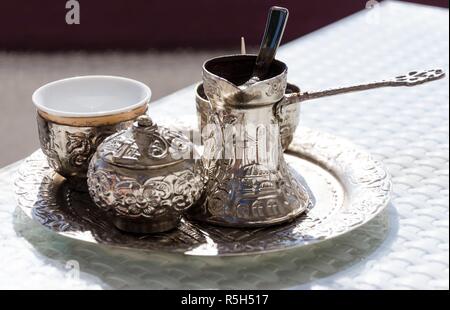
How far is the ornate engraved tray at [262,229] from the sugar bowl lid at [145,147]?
0.06 metres

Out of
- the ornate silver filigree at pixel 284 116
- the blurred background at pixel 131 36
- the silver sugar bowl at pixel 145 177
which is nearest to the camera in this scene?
the silver sugar bowl at pixel 145 177

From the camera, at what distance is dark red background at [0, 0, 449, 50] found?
2049mm

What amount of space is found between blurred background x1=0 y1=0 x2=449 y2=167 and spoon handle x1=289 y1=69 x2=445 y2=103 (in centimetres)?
126

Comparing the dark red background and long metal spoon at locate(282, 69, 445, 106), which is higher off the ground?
long metal spoon at locate(282, 69, 445, 106)

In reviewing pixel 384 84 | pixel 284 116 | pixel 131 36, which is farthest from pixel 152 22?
pixel 384 84

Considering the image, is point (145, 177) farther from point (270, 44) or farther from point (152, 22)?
point (152, 22)

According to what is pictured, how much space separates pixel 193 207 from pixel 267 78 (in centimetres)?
12

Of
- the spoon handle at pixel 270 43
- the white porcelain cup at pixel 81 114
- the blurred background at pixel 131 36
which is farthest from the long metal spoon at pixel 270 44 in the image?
the blurred background at pixel 131 36

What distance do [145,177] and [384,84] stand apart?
0.65 ft

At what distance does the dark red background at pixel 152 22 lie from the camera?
2.05 meters

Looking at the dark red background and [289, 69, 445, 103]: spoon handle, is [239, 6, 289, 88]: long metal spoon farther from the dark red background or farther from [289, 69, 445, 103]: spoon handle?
the dark red background

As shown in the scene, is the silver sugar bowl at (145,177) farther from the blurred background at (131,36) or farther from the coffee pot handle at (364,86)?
the blurred background at (131,36)

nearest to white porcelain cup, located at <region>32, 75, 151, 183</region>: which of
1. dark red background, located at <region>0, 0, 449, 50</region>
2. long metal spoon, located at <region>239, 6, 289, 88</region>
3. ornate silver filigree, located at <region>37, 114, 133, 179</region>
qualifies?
ornate silver filigree, located at <region>37, 114, 133, 179</region>

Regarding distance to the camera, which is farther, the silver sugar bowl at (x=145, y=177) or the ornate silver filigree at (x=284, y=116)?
the ornate silver filigree at (x=284, y=116)
